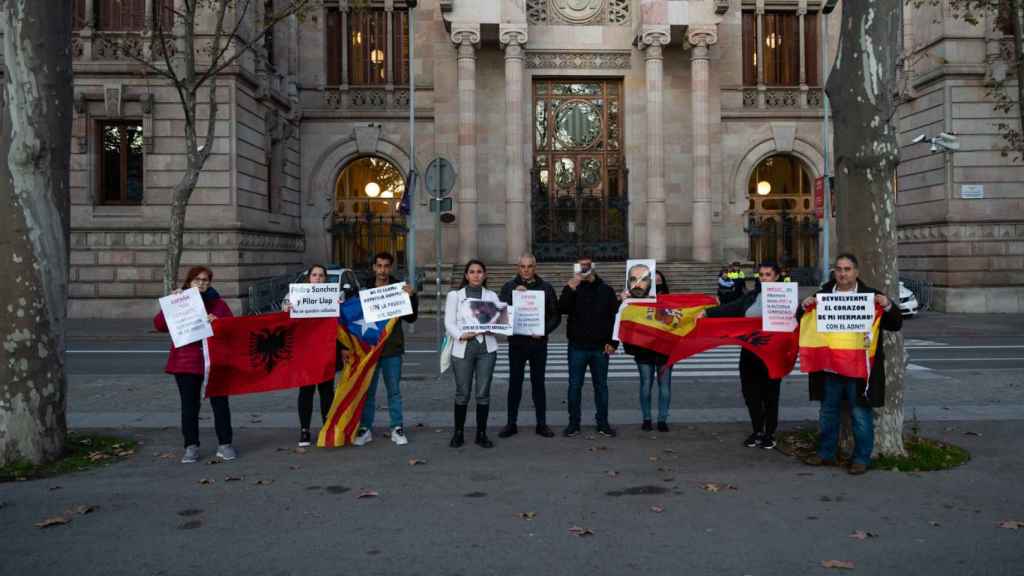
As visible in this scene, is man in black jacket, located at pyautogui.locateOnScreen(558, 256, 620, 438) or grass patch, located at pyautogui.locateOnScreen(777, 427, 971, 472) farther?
Result: man in black jacket, located at pyautogui.locateOnScreen(558, 256, 620, 438)

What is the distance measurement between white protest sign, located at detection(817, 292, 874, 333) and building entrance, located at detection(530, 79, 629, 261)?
2438 cm

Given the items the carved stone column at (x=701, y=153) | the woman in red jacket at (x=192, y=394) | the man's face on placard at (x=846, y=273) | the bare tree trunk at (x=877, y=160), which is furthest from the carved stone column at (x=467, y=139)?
the man's face on placard at (x=846, y=273)

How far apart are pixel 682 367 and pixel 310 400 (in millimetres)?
8034

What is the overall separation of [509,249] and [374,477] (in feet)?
75.5

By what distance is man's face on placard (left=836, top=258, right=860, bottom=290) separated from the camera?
7.40 metres

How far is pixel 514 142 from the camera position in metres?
30.0

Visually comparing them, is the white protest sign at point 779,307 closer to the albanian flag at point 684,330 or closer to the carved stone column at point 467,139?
the albanian flag at point 684,330

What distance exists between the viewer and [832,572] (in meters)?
5.02

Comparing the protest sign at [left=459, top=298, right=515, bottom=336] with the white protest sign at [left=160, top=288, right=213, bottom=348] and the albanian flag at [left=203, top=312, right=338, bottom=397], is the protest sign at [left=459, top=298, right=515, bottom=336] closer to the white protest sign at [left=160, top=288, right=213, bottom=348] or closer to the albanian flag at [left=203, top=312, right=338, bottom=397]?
the albanian flag at [left=203, top=312, right=338, bottom=397]

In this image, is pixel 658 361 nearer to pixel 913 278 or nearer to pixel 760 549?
pixel 760 549

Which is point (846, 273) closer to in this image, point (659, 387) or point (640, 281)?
point (640, 281)

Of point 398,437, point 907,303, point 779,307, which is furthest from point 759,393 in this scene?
point 907,303

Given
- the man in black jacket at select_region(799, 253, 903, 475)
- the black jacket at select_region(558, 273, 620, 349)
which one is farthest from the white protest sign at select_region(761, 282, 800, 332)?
the black jacket at select_region(558, 273, 620, 349)

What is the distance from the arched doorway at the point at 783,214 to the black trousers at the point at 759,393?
25.0m
